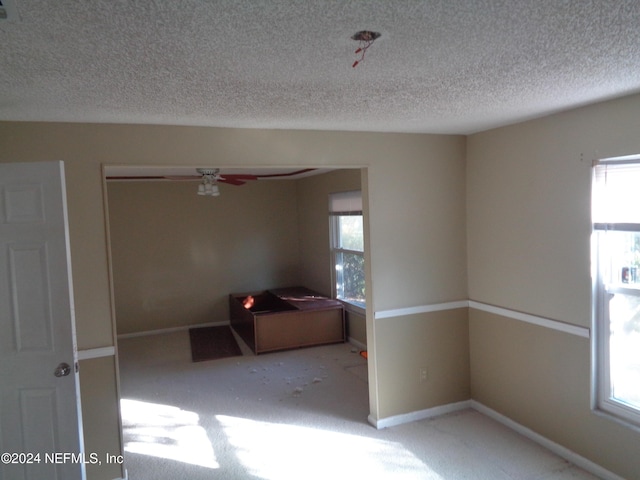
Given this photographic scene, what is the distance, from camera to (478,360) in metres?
3.89

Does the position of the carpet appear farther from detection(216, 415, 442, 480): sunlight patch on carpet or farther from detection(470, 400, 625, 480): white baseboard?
detection(470, 400, 625, 480): white baseboard

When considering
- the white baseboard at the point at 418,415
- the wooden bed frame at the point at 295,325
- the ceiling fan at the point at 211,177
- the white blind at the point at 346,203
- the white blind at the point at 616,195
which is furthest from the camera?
the wooden bed frame at the point at 295,325

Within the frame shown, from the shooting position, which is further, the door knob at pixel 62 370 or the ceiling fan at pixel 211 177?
the ceiling fan at pixel 211 177

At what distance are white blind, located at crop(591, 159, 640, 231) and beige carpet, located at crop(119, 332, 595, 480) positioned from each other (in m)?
1.62

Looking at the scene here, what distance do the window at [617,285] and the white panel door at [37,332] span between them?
3112 millimetres

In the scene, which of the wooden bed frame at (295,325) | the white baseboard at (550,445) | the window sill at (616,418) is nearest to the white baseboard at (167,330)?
the wooden bed frame at (295,325)

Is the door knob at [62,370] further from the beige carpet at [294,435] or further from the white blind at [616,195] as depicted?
the white blind at [616,195]

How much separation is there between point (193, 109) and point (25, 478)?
220cm

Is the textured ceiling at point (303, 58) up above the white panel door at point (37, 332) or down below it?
above

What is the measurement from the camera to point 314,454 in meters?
3.28

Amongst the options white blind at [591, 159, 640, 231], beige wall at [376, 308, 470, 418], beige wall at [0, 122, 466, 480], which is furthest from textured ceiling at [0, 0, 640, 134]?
beige wall at [376, 308, 470, 418]

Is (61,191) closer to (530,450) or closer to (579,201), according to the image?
(579,201)

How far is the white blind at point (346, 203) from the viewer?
561cm

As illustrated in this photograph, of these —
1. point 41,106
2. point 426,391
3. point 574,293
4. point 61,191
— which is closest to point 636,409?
point 574,293
